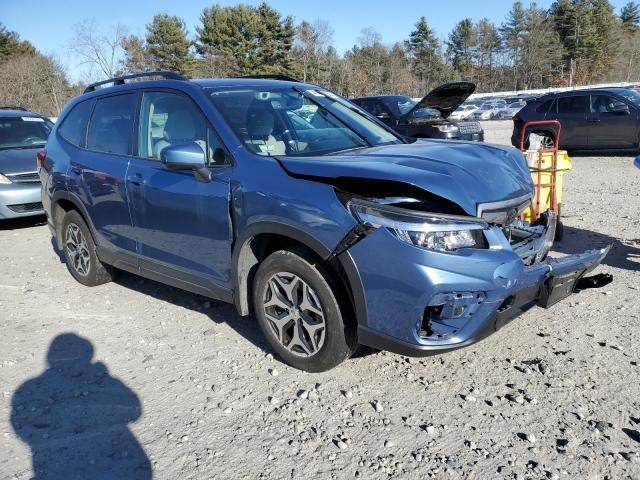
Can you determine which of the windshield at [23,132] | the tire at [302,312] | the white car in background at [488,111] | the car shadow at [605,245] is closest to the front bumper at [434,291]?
the tire at [302,312]

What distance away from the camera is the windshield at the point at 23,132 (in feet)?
29.3

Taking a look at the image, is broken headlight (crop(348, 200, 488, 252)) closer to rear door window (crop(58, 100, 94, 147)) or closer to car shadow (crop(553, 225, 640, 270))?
car shadow (crop(553, 225, 640, 270))

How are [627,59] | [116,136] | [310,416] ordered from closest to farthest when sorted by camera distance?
[310,416], [116,136], [627,59]

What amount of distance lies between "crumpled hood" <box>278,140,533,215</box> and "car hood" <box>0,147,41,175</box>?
6.28 meters

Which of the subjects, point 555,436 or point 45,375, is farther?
point 45,375

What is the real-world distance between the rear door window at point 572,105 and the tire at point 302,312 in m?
13.1

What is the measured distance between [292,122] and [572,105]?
12540 millimetres

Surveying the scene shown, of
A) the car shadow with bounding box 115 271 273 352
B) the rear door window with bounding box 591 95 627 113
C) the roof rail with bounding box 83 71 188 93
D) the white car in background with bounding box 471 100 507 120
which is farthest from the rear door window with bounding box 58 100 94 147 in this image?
the white car in background with bounding box 471 100 507 120

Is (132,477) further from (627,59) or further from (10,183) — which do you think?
(627,59)

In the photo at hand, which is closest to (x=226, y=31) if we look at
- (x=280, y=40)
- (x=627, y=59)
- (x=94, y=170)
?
(x=280, y=40)

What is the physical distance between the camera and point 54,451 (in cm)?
285

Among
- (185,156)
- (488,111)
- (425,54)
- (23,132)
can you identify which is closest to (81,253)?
(185,156)

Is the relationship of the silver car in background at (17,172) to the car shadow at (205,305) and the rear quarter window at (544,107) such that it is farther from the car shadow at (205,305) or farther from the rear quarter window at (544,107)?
the rear quarter window at (544,107)

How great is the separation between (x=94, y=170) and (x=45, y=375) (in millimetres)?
1812
